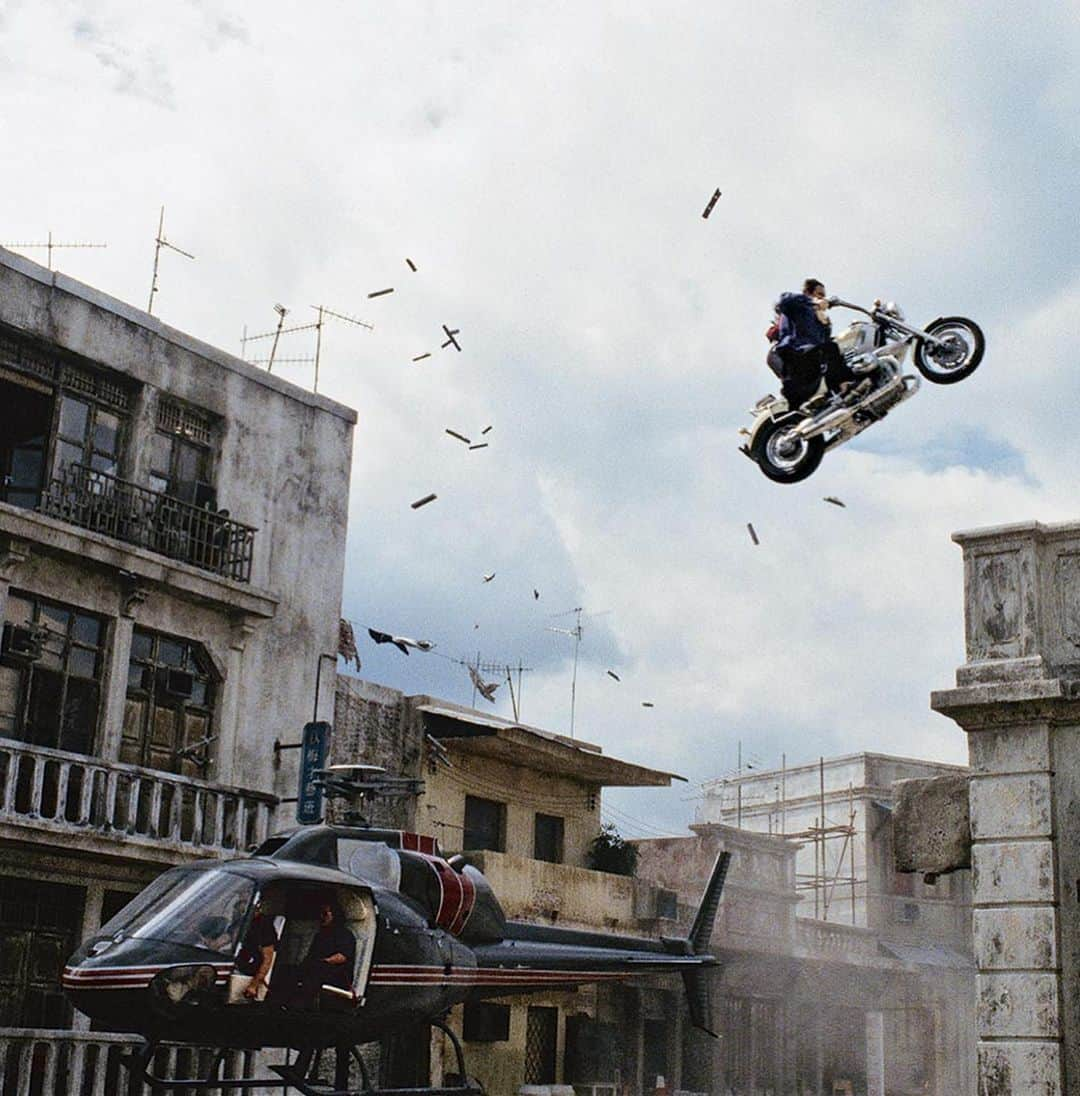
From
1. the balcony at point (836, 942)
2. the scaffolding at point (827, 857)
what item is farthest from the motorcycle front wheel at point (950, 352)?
the scaffolding at point (827, 857)

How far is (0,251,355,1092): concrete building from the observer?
23.4 m

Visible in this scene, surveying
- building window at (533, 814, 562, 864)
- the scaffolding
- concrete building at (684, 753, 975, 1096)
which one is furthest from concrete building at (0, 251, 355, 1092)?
the scaffolding

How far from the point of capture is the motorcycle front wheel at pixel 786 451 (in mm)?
15070

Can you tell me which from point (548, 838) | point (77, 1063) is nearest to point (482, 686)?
point (548, 838)

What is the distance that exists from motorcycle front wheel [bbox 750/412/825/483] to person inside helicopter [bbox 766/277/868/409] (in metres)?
0.43

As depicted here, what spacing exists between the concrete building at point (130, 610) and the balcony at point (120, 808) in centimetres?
4

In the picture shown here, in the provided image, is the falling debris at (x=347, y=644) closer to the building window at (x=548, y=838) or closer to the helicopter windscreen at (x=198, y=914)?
the building window at (x=548, y=838)

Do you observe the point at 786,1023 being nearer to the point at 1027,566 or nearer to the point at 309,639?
the point at 309,639

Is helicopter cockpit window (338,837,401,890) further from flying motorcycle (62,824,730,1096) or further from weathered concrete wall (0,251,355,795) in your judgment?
weathered concrete wall (0,251,355,795)

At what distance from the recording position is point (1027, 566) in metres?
15.5

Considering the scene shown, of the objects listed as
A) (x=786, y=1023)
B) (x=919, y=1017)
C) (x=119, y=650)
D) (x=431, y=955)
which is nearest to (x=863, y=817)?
(x=919, y=1017)

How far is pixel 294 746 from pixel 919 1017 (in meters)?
25.5

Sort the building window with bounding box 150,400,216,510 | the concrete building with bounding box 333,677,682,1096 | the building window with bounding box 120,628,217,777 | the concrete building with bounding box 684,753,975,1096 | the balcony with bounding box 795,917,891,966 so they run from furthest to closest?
the balcony with bounding box 795,917,891,966 < the concrete building with bounding box 684,753,975,1096 < the concrete building with bounding box 333,677,682,1096 < the building window with bounding box 150,400,216,510 < the building window with bounding box 120,628,217,777

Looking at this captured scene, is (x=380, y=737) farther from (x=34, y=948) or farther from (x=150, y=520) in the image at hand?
(x=34, y=948)
